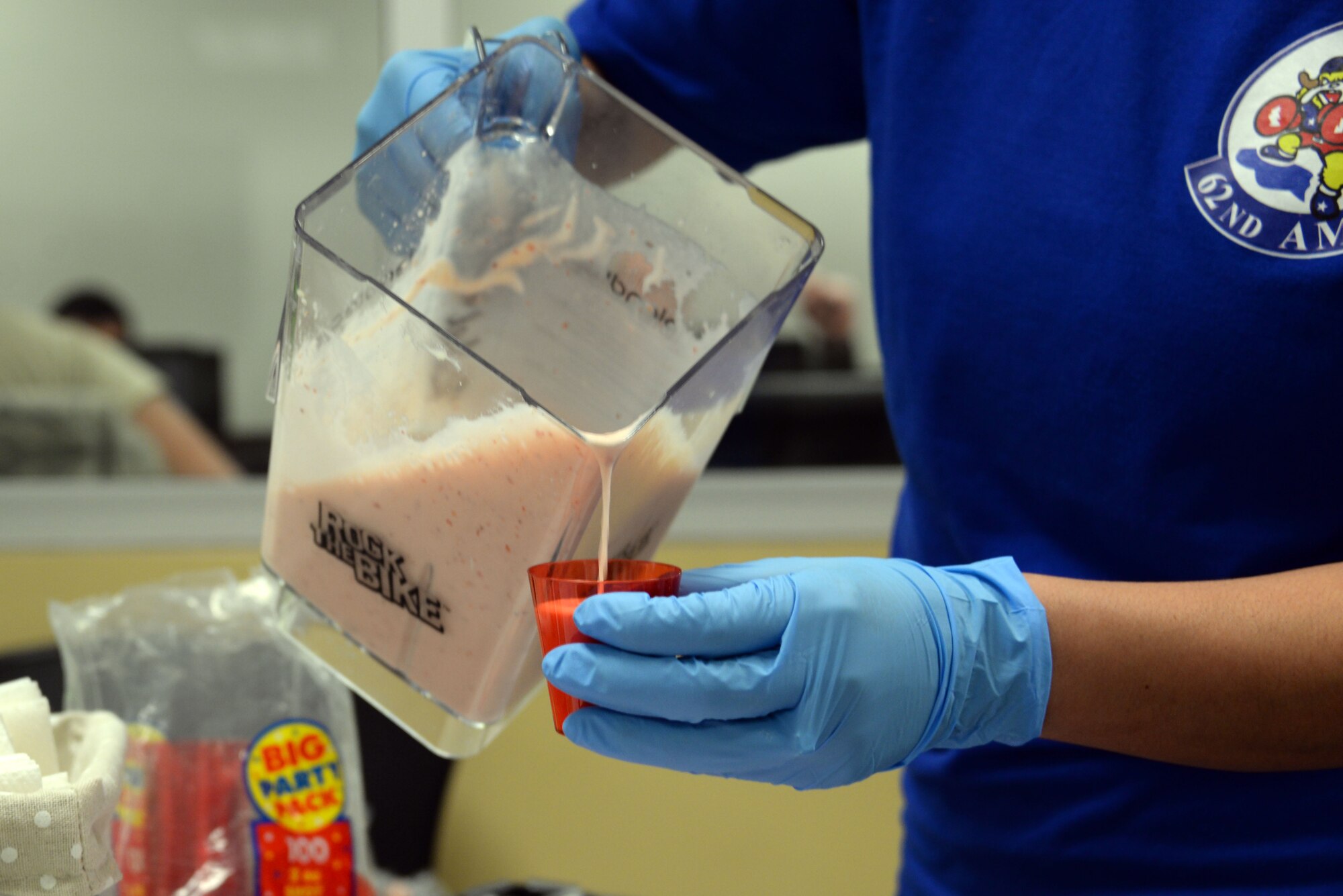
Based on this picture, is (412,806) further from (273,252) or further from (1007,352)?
(273,252)

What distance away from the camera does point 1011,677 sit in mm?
668

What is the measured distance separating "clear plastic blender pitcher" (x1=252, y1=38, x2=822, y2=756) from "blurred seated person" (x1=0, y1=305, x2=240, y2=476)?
1.81 metres

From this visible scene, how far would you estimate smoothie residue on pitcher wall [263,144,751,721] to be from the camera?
625 millimetres

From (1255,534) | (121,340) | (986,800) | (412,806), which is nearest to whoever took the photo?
(1255,534)

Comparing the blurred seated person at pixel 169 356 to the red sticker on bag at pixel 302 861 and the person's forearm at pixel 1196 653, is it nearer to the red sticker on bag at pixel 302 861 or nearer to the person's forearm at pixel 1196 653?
the red sticker on bag at pixel 302 861

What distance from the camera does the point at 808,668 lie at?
61 cm

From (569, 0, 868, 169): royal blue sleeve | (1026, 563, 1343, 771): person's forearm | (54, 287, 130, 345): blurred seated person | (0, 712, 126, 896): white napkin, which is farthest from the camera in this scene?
(54, 287, 130, 345): blurred seated person

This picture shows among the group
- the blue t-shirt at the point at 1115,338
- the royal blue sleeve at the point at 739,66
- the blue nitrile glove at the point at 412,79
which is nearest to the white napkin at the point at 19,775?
the blue nitrile glove at the point at 412,79

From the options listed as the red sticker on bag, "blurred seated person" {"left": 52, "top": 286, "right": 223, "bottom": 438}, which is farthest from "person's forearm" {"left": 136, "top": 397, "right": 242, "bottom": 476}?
the red sticker on bag

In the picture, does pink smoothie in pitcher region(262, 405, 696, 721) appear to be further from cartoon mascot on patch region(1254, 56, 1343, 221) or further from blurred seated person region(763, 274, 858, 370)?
blurred seated person region(763, 274, 858, 370)

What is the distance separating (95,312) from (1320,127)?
268 centimetres

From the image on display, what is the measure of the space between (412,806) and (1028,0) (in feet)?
4.73

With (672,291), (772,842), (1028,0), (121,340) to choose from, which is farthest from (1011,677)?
(121,340)

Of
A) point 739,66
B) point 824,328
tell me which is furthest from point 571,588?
point 824,328
